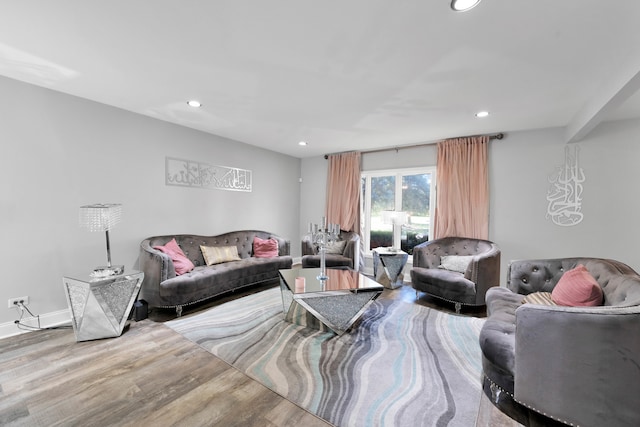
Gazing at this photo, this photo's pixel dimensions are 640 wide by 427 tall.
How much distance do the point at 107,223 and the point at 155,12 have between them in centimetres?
206

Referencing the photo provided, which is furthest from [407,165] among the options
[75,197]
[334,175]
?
[75,197]

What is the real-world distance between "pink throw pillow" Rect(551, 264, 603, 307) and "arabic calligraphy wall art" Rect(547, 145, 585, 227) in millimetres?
1780

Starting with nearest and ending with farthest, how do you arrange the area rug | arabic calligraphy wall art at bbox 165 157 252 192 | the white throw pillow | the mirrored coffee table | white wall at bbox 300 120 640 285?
the area rug
the mirrored coffee table
white wall at bbox 300 120 640 285
the white throw pillow
arabic calligraphy wall art at bbox 165 157 252 192

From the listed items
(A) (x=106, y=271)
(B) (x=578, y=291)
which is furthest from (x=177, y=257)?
(B) (x=578, y=291)

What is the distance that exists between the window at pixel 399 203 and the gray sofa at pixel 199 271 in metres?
1.77

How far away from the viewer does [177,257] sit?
3420mm

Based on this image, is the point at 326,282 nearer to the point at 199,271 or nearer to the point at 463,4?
the point at 199,271

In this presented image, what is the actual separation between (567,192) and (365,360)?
3549mm

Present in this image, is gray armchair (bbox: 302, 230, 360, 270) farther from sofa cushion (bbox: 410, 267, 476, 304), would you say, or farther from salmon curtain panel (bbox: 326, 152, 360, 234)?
sofa cushion (bbox: 410, 267, 476, 304)

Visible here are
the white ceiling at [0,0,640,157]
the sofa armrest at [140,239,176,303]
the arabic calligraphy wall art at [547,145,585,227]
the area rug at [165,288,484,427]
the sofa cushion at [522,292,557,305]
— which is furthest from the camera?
the arabic calligraphy wall art at [547,145,585,227]

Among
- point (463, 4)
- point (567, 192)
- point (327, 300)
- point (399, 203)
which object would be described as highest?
point (463, 4)

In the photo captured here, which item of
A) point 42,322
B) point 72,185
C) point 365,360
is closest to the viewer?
point 365,360

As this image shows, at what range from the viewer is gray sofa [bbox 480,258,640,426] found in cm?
138

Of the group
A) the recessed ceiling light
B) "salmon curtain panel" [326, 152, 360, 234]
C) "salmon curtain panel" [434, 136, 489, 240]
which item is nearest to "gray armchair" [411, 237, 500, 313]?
"salmon curtain panel" [434, 136, 489, 240]
